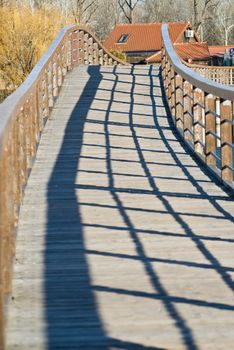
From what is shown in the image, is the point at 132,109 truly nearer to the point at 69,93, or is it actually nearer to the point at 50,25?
the point at 69,93

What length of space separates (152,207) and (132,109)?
7146 millimetres

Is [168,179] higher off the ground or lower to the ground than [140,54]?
higher

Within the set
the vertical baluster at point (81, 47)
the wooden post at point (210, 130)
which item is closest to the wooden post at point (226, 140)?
the wooden post at point (210, 130)

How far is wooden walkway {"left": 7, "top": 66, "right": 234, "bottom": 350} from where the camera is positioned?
13.6 feet

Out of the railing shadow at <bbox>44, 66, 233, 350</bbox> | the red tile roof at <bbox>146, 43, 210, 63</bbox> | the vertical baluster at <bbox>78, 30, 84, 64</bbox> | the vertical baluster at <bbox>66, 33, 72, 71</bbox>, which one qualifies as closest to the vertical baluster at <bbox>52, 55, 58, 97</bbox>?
the vertical baluster at <bbox>66, 33, 72, 71</bbox>

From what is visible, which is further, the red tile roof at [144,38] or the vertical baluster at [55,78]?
the red tile roof at [144,38]

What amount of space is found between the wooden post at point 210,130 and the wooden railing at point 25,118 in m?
1.79

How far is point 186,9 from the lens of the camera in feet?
328

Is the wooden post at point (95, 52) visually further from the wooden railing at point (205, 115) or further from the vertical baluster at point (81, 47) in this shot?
the wooden railing at point (205, 115)

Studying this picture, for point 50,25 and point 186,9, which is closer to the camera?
point 50,25

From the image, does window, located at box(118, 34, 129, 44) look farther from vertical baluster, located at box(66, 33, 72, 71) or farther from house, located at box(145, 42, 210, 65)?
vertical baluster, located at box(66, 33, 72, 71)

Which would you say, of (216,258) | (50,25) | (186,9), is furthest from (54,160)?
(186,9)

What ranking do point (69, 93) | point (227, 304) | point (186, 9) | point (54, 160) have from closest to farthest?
point (227, 304) → point (54, 160) → point (69, 93) → point (186, 9)

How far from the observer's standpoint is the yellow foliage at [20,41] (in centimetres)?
3716
